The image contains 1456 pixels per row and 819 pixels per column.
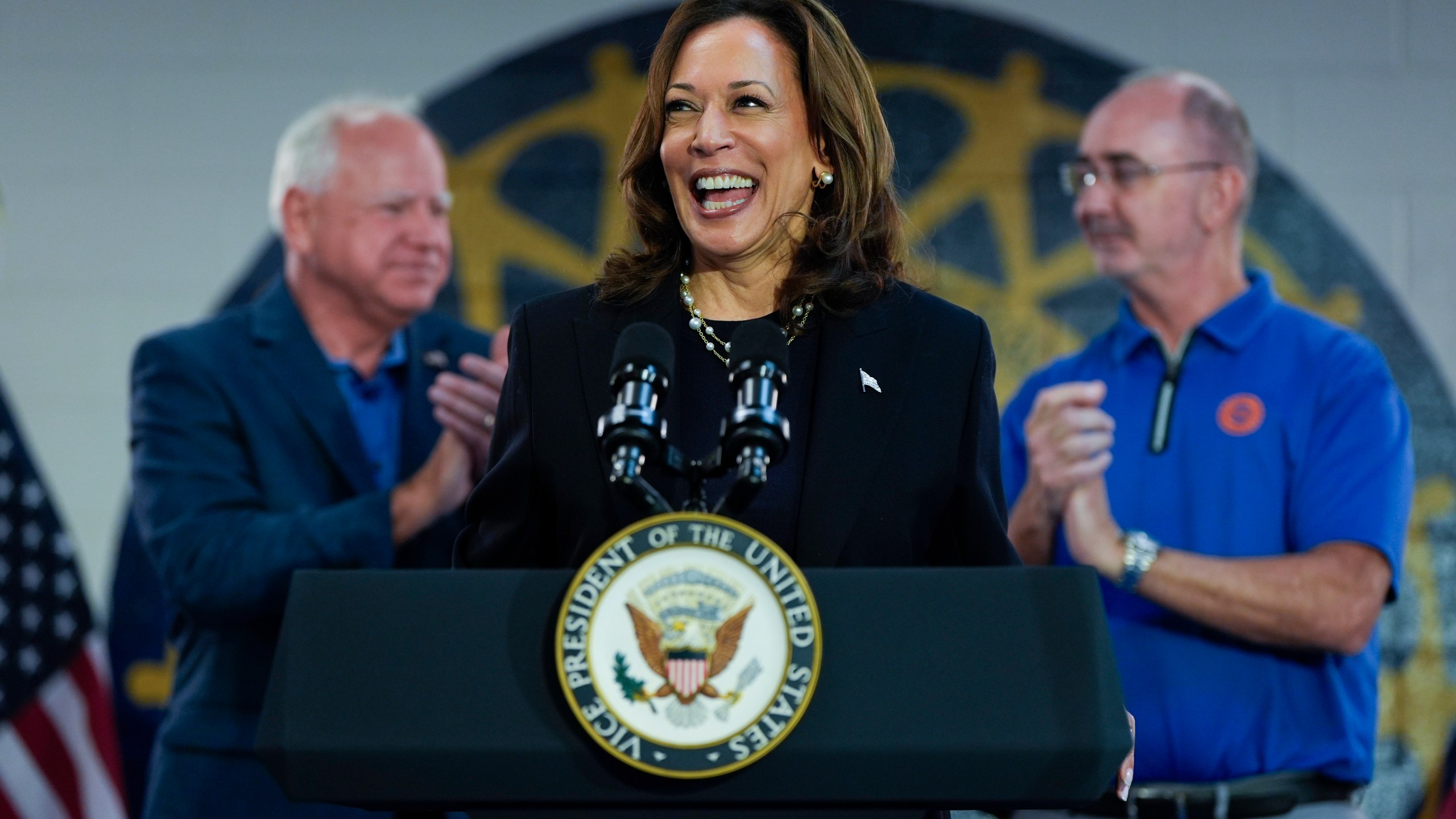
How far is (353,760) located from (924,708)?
1.21 ft

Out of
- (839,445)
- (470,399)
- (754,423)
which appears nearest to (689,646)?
(754,423)

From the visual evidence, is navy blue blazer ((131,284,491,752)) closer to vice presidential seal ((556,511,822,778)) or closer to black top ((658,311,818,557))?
black top ((658,311,818,557))

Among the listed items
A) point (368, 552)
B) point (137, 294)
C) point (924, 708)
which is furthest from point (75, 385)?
point (924, 708)

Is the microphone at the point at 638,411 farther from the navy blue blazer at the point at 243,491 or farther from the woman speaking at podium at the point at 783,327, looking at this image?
the navy blue blazer at the point at 243,491

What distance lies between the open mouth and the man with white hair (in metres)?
0.76

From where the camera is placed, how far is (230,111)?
3.11 m

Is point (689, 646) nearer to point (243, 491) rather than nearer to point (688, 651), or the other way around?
point (688, 651)

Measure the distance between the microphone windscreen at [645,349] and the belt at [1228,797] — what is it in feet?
4.08

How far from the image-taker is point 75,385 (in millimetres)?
3072

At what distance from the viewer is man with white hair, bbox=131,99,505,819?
2.12 m

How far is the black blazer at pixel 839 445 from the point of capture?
129 cm

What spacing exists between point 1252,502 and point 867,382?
108cm

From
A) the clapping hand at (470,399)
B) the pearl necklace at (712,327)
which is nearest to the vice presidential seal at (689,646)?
the pearl necklace at (712,327)

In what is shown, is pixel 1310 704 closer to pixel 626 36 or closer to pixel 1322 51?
pixel 1322 51
